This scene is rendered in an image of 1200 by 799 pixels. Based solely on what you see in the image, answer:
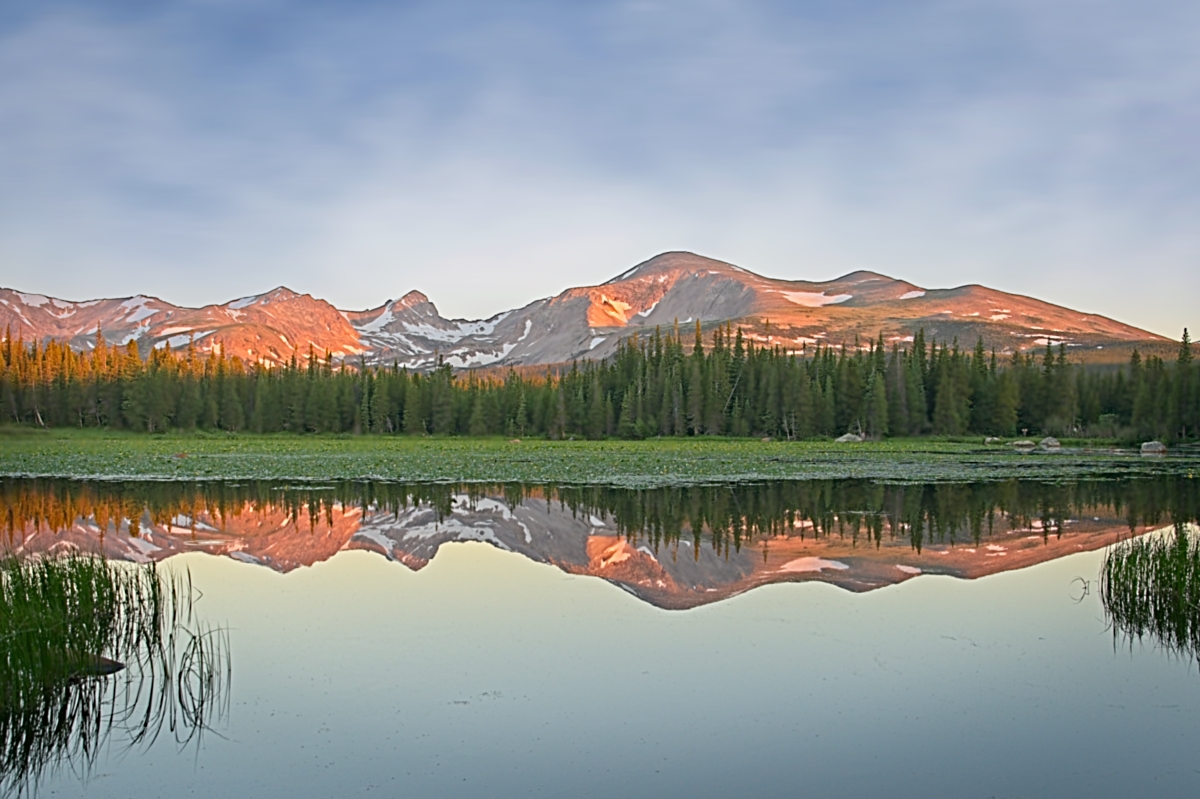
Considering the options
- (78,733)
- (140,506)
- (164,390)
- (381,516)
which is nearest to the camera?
(78,733)

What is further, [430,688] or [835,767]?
[430,688]

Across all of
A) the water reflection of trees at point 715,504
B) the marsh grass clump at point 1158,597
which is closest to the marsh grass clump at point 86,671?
the water reflection of trees at point 715,504

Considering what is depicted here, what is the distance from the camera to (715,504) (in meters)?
→ 28.7

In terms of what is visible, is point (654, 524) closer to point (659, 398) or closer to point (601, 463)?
point (601, 463)

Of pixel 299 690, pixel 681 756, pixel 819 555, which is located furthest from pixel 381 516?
pixel 681 756

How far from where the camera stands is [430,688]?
1034cm

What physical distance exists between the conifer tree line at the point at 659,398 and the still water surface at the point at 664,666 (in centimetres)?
5697

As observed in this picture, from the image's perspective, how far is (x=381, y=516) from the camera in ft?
86.8

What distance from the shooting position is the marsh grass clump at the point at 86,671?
347 inches

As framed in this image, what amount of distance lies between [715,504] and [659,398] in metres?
59.0

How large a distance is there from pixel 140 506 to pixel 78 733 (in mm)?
21397

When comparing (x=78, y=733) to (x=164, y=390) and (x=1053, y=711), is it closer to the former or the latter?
(x=1053, y=711)

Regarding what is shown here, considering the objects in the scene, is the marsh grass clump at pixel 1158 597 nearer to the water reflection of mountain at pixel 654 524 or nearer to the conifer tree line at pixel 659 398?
the water reflection of mountain at pixel 654 524

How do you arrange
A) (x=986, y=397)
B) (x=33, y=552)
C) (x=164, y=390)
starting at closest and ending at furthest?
(x=33, y=552) < (x=986, y=397) < (x=164, y=390)
